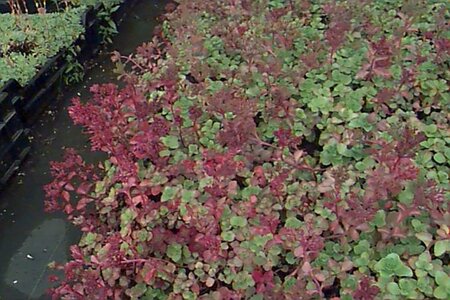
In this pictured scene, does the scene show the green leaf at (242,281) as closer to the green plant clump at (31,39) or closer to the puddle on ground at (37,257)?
the puddle on ground at (37,257)

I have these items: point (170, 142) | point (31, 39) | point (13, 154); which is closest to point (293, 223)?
point (170, 142)

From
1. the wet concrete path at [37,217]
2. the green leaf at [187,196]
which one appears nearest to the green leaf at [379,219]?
the green leaf at [187,196]

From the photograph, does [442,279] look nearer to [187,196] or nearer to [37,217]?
[187,196]

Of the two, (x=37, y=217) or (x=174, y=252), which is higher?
(x=174, y=252)

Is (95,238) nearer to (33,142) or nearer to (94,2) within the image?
(33,142)

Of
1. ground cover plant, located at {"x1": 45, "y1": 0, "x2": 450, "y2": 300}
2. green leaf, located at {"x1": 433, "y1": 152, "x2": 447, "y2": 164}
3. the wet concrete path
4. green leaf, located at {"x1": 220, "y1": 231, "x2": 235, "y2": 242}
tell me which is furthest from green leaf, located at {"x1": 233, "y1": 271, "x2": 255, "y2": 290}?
the wet concrete path

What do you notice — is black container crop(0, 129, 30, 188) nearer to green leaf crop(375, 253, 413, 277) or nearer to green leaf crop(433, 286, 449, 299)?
green leaf crop(375, 253, 413, 277)
